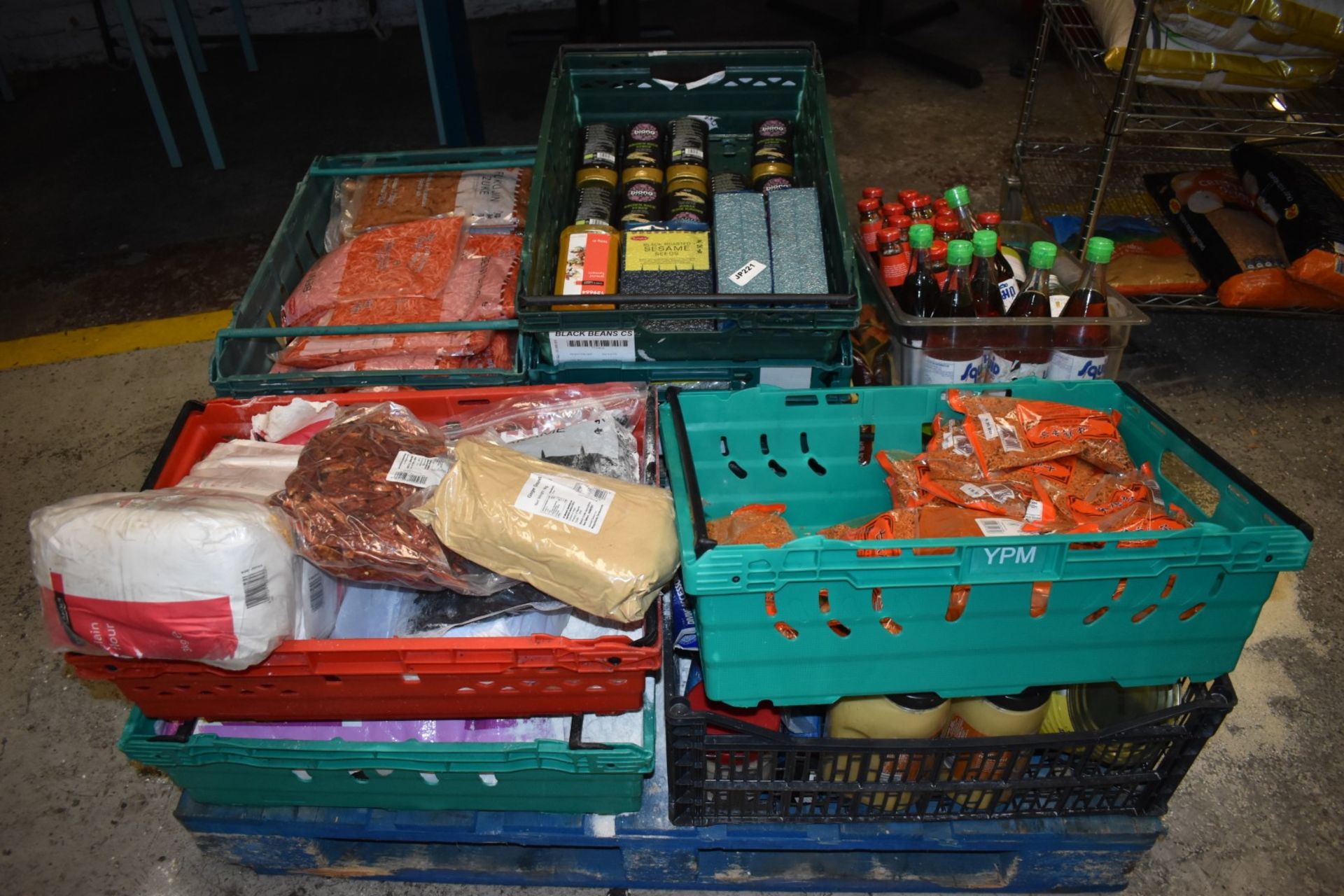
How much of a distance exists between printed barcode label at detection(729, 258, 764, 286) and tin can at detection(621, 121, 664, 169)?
0.60m

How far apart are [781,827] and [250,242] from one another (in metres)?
3.39

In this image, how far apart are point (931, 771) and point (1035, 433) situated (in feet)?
2.09

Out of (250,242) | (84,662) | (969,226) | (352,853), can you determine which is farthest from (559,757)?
(250,242)

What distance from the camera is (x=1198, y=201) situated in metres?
3.18

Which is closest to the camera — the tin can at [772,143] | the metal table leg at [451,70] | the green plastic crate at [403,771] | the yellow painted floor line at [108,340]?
the green plastic crate at [403,771]

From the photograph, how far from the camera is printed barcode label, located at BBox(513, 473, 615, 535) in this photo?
142 cm

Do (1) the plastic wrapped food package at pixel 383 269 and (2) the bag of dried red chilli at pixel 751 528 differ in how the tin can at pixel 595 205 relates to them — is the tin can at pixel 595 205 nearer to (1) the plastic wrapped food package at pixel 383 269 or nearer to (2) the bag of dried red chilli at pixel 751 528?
(1) the plastic wrapped food package at pixel 383 269

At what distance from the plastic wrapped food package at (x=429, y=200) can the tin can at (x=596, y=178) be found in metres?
0.21

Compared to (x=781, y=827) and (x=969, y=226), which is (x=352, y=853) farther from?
(x=969, y=226)

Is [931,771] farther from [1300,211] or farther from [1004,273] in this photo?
[1300,211]

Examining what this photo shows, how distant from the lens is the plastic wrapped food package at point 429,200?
262 cm

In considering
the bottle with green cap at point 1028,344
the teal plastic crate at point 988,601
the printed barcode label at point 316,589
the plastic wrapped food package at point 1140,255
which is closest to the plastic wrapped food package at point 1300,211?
the plastic wrapped food package at point 1140,255

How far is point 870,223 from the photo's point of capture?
93.7 inches

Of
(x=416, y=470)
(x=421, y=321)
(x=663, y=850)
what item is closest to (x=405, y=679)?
(x=416, y=470)
